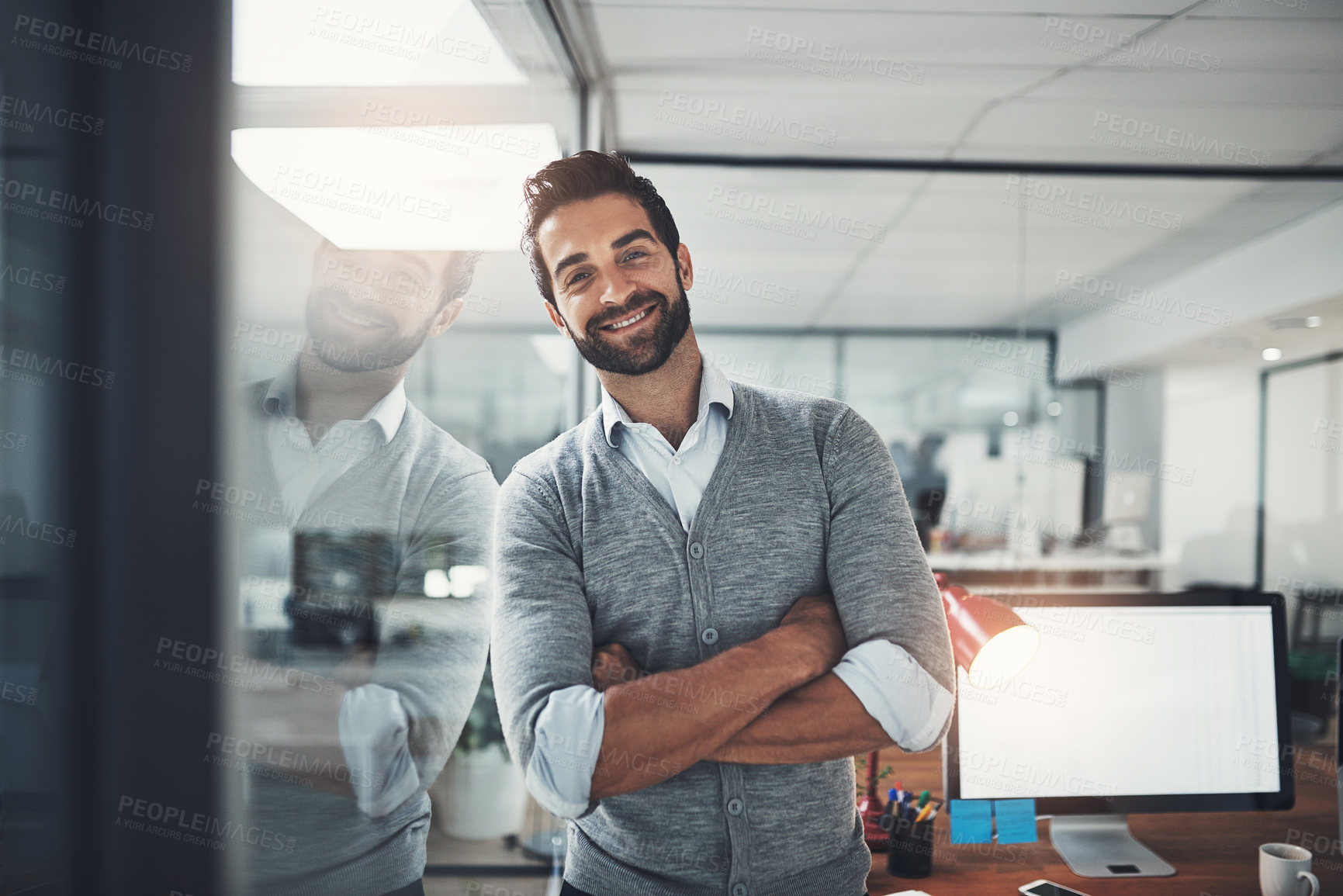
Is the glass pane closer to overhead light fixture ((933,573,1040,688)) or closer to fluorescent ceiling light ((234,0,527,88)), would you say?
fluorescent ceiling light ((234,0,527,88))

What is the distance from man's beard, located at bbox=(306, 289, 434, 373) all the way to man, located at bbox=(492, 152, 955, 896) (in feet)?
0.89

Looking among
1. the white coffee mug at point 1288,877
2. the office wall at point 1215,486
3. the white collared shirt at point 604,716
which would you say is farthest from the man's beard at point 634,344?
the office wall at point 1215,486

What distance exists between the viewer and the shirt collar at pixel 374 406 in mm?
774

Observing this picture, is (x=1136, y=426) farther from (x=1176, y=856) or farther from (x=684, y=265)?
(x=684, y=265)

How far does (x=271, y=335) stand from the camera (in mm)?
763

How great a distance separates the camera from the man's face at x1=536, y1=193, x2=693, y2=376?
127cm

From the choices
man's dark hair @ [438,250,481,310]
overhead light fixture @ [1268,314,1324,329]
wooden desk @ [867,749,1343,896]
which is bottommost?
wooden desk @ [867,749,1343,896]

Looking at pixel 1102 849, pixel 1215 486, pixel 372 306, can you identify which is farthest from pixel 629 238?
pixel 1215 486

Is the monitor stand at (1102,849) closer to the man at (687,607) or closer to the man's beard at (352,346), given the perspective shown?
the man at (687,607)

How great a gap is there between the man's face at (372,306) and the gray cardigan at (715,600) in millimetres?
300

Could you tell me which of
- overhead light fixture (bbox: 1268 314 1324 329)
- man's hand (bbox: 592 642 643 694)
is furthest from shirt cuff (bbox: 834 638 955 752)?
overhead light fixture (bbox: 1268 314 1324 329)

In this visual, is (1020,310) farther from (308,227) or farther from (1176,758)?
(308,227)

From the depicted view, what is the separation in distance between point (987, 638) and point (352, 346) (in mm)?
1004

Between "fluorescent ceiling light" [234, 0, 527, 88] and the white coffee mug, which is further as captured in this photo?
the white coffee mug
